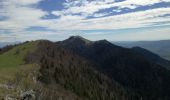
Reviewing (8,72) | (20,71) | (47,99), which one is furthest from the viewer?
(20,71)

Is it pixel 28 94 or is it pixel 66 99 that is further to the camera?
pixel 66 99

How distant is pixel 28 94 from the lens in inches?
4309

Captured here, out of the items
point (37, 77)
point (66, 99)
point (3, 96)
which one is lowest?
point (66, 99)

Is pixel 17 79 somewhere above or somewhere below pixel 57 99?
above

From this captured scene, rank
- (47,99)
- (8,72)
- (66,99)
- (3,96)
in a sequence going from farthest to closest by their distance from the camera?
1. (66,99)
2. (8,72)
3. (47,99)
4. (3,96)

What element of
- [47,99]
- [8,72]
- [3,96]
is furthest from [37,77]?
[3,96]

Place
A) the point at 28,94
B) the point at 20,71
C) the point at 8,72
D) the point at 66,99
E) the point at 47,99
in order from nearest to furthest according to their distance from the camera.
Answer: the point at 28,94 < the point at 47,99 < the point at 8,72 < the point at 20,71 < the point at 66,99

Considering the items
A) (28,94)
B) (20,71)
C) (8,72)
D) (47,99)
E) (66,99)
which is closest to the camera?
(28,94)

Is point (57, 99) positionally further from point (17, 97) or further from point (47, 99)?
point (17, 97)

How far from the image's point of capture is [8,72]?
172 metres

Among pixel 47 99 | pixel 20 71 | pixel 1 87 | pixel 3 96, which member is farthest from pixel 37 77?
pixel 3 96

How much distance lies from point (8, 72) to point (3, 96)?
80.0 metres

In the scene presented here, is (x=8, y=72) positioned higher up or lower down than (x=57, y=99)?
higher up

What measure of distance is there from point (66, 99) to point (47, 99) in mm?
39721
